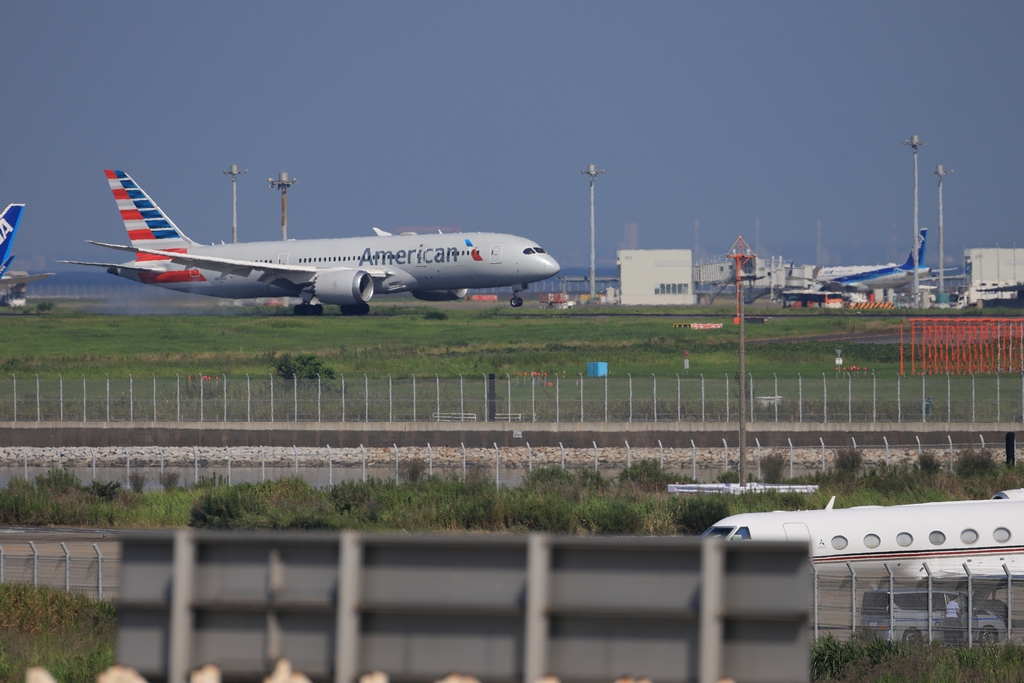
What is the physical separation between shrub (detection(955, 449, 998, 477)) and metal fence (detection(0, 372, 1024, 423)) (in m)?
4.02

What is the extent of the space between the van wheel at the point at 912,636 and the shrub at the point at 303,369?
1523 inches

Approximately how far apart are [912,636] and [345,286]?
5916 centimetres

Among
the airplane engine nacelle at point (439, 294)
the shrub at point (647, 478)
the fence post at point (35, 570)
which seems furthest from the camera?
the airplane engine nacelle at point (439, 294)

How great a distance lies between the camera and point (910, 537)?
71.3ft

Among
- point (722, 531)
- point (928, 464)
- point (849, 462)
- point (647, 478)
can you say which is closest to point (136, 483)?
point (647, 478)

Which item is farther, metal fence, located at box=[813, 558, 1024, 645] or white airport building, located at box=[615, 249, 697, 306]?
white airport building, located at box=[615, 249, 697, 306]

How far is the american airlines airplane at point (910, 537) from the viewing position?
21.6 metres

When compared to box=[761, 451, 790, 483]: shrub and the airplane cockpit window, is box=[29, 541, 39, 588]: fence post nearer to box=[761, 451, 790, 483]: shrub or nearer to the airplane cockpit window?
the airplane cockpit window

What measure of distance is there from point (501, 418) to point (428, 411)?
275cm

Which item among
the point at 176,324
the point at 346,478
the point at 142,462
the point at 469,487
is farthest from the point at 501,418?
the point at 176,324

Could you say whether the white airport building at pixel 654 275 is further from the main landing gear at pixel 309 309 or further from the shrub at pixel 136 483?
the shrub at pixel 136 483

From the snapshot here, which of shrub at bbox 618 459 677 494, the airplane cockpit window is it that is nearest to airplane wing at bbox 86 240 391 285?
shrub at bbox 618 459 677 494

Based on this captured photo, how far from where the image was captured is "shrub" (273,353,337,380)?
55.1 metres

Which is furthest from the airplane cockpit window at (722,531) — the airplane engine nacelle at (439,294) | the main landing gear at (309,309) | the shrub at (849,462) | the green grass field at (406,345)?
the main landing gear at (309,309)
